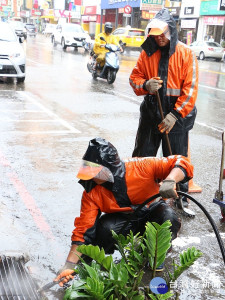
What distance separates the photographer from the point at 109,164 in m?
2.96

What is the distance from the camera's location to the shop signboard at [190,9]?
3625 cm

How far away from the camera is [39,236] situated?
3543mm

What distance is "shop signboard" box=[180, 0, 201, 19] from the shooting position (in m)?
36.2

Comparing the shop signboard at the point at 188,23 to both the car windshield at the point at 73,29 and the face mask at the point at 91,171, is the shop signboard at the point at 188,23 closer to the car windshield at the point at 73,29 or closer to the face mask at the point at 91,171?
the car windshield at the point at 73,29

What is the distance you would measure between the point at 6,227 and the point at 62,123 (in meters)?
3.90

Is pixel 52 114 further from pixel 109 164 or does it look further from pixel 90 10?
pixel 90 10

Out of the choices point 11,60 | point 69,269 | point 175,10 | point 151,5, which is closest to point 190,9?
point 175,10

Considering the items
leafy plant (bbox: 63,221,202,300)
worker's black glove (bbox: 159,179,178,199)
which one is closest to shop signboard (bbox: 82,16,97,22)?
worker's black glove (bbox: 159,179,178,199)

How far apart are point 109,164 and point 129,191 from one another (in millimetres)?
293

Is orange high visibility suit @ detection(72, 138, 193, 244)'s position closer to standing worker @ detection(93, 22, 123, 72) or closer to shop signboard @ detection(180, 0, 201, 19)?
standing worker @ detection(93, 22, 123, 72)

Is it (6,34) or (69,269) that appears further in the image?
(6,34)

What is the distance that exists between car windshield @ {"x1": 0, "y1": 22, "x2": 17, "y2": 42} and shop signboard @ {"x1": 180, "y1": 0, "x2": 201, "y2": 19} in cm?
2694

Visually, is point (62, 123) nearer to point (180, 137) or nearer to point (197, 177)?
point (197, 177)

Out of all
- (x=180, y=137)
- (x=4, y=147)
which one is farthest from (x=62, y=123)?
(x=180, y=137)
